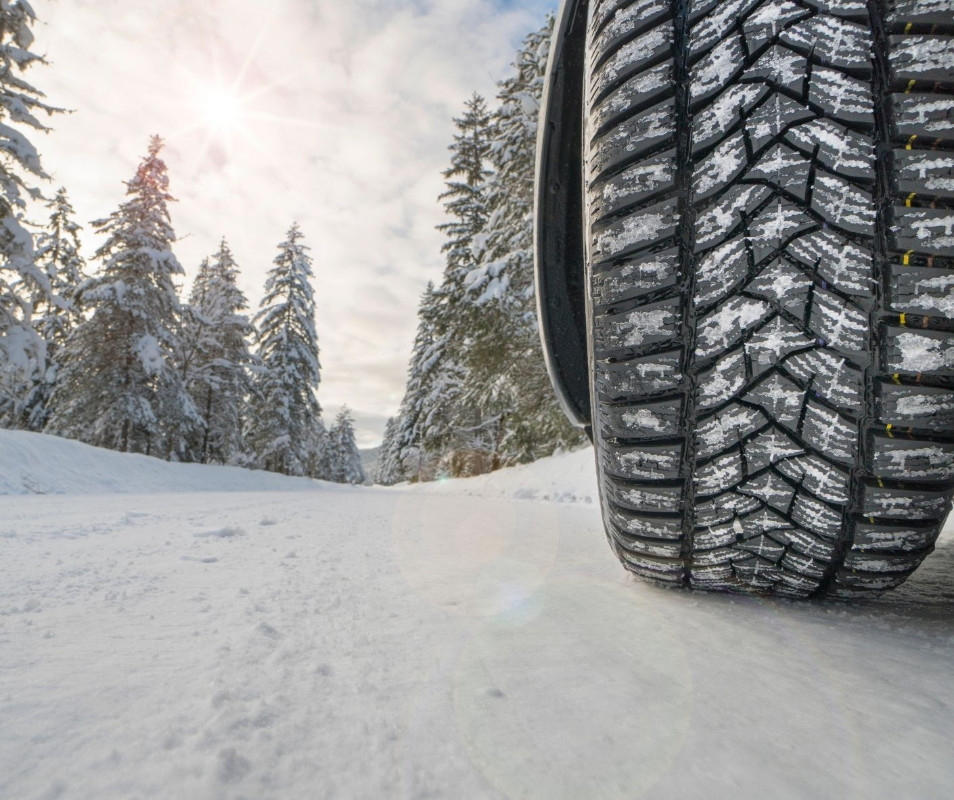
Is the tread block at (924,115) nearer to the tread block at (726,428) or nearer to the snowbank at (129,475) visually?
the tread block at (726,428)

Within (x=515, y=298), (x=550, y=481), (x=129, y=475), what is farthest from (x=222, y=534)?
(x=129, y=475)

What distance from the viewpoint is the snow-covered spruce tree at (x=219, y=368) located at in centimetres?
2039

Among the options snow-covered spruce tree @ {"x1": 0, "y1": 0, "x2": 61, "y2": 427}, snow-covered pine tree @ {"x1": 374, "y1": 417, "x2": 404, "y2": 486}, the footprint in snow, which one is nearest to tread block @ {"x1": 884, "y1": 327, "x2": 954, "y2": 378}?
the footprint in snow

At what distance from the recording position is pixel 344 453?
44.5 m

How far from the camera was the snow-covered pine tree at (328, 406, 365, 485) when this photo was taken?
43.3 metres

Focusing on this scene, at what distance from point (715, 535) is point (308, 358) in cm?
2561

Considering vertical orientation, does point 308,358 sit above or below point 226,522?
above

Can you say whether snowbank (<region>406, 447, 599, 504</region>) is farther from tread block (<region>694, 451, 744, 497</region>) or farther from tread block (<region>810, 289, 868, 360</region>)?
tread block (<region>810, 289, 868, 360</region>)

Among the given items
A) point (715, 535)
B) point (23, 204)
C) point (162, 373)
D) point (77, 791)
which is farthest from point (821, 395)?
point (162, 373)

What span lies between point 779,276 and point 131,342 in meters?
17.8

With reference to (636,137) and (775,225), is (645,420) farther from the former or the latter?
(636,137)

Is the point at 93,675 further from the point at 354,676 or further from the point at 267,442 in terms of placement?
the point at 267,442

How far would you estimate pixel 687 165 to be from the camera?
2.97 feet

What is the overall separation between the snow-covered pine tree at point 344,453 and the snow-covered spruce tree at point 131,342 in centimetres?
2633
